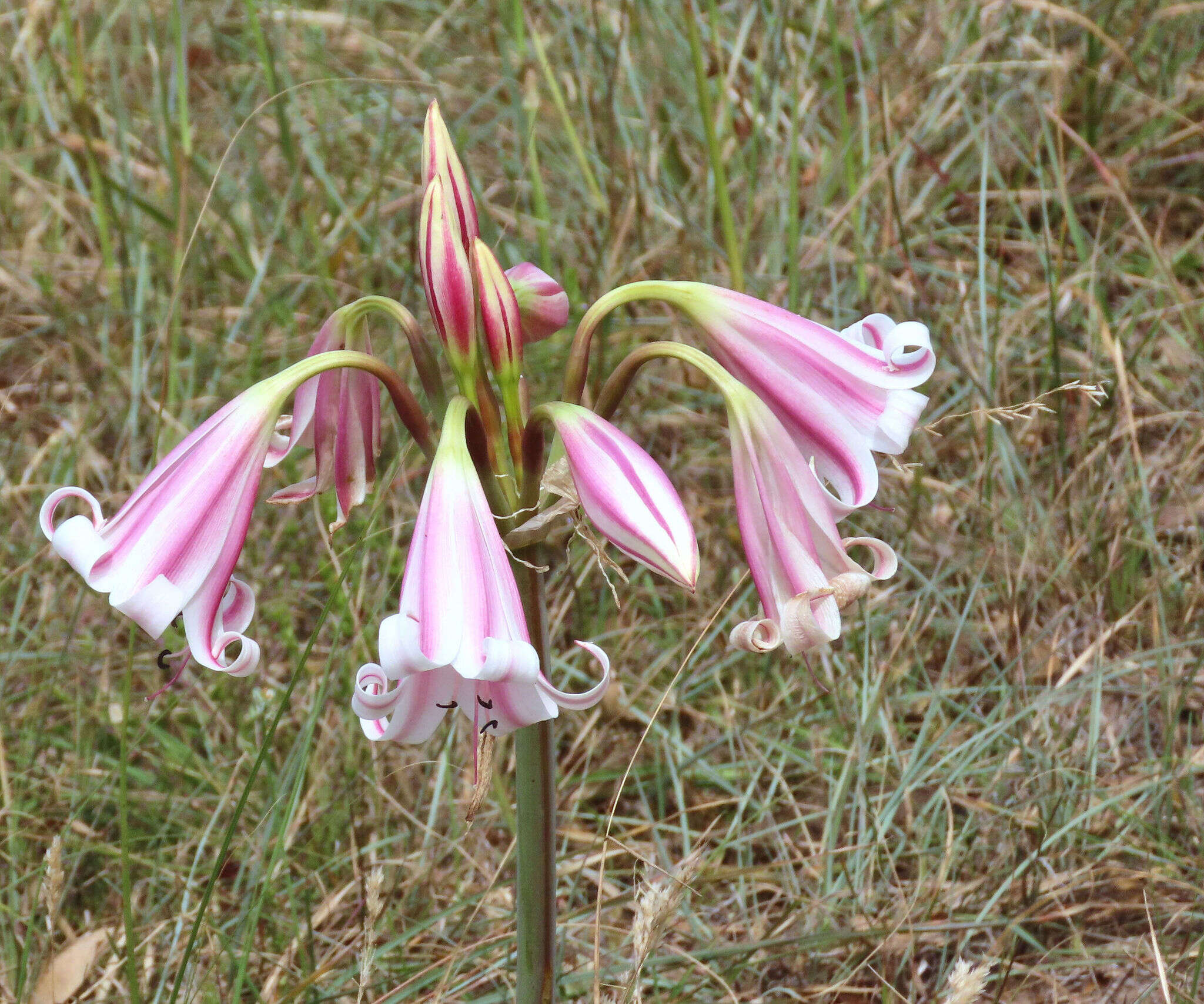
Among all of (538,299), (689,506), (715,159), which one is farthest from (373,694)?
(715,159)

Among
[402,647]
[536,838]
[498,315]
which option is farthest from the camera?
[536,838]

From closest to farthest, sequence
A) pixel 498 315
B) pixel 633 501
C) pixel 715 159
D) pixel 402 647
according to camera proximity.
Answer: pixel 402 647, pixel 633 501, pixel 498 315, pixel 715 159

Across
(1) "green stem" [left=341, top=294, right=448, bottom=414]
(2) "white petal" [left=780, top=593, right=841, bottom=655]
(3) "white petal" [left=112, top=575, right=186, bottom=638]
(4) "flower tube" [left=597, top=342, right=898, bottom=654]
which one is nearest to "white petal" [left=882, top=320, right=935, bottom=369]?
(4) "flower tube" [left=597, top=342, right=898, bottom=654]

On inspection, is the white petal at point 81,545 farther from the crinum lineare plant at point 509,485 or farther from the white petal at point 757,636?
the white petal at point 757,636

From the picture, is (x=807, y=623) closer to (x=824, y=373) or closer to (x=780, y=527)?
(x=780, y=527)

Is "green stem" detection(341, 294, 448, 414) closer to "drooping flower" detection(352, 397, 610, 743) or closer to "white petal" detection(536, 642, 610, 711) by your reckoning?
"drooping flower" detection(352, 397, 610, 743)

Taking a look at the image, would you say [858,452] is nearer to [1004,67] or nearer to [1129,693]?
[1129,693]

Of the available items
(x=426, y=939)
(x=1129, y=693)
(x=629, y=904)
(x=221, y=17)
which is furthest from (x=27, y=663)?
(x=221, y=17)
